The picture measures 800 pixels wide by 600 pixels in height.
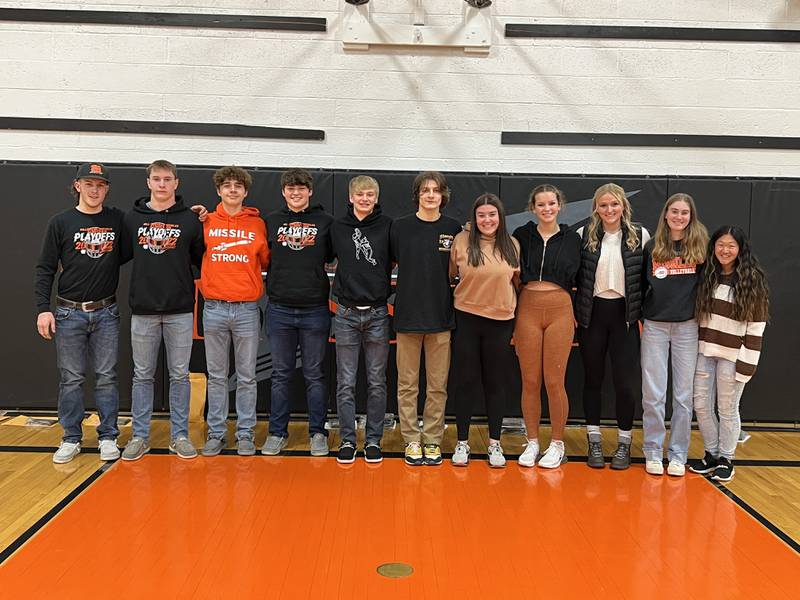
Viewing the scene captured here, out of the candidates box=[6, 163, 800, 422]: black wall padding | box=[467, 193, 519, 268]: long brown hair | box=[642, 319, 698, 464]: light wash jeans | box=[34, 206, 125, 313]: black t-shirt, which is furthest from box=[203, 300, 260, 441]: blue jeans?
box=[642, 319, 698, 464]: light wash jeans

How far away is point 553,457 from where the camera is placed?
13.1 feet

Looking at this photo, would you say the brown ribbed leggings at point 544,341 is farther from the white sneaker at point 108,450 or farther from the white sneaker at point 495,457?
the white sneaker at point 108,450

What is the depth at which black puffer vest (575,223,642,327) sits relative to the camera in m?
3.84

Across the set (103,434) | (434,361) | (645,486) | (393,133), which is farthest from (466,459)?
(393,133)

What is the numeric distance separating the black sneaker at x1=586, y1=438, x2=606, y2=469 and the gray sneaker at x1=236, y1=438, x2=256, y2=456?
6.60 feet

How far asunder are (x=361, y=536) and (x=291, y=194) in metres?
2.01

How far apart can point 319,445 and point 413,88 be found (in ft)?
8.94

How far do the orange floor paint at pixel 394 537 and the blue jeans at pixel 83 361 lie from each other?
0.40 m

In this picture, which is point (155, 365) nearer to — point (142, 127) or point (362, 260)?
point (362, 260)

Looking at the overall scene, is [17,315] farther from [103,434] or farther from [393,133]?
[393,133]

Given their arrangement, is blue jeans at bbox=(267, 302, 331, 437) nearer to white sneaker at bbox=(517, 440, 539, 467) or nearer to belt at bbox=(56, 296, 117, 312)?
belt at bbox=(56, 296, 117, 312)

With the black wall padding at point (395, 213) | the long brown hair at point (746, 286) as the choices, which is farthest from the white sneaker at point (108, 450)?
the long brown hair at point (746, 286)

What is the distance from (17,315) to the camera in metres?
4.95

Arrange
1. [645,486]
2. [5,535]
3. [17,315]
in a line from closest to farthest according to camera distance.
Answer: [5,535] → [645,486] → [17,315]
